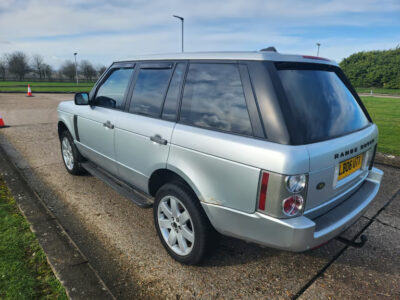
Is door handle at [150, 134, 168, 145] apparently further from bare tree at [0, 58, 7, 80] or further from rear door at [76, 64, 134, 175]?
bare tree at [0, 58, 7, 80]

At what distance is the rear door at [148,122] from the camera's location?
8.39 feet

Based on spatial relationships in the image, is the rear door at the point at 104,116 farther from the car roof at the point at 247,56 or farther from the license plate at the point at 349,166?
the license plate at the point at 349,166

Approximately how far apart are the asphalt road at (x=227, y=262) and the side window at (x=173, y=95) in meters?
1.34

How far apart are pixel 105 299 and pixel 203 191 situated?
3.61 ft

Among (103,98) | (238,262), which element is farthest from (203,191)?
(103,98)

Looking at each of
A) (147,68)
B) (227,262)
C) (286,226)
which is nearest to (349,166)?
(286,226)

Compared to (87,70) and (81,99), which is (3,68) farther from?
(81,99)

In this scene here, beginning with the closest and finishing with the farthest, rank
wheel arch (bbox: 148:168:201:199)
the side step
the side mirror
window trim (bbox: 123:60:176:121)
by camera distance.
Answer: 1. wheel arch (bbox: 148:168:201:199)
2. window trim (bbox: 123:60:176:121)
3. the side step
4. the side mirror

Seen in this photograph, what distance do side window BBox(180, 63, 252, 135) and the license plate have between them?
2.64 feet

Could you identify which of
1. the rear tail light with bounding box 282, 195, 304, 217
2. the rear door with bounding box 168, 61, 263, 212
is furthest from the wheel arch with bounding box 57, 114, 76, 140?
the rear tail light with bounding box 282, 195, 304, 217

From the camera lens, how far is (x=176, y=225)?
8.38 feet

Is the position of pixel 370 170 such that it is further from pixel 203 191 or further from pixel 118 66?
pixel 118 66

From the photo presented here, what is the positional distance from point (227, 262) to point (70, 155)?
3.21m

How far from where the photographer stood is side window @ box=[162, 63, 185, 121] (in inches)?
101
